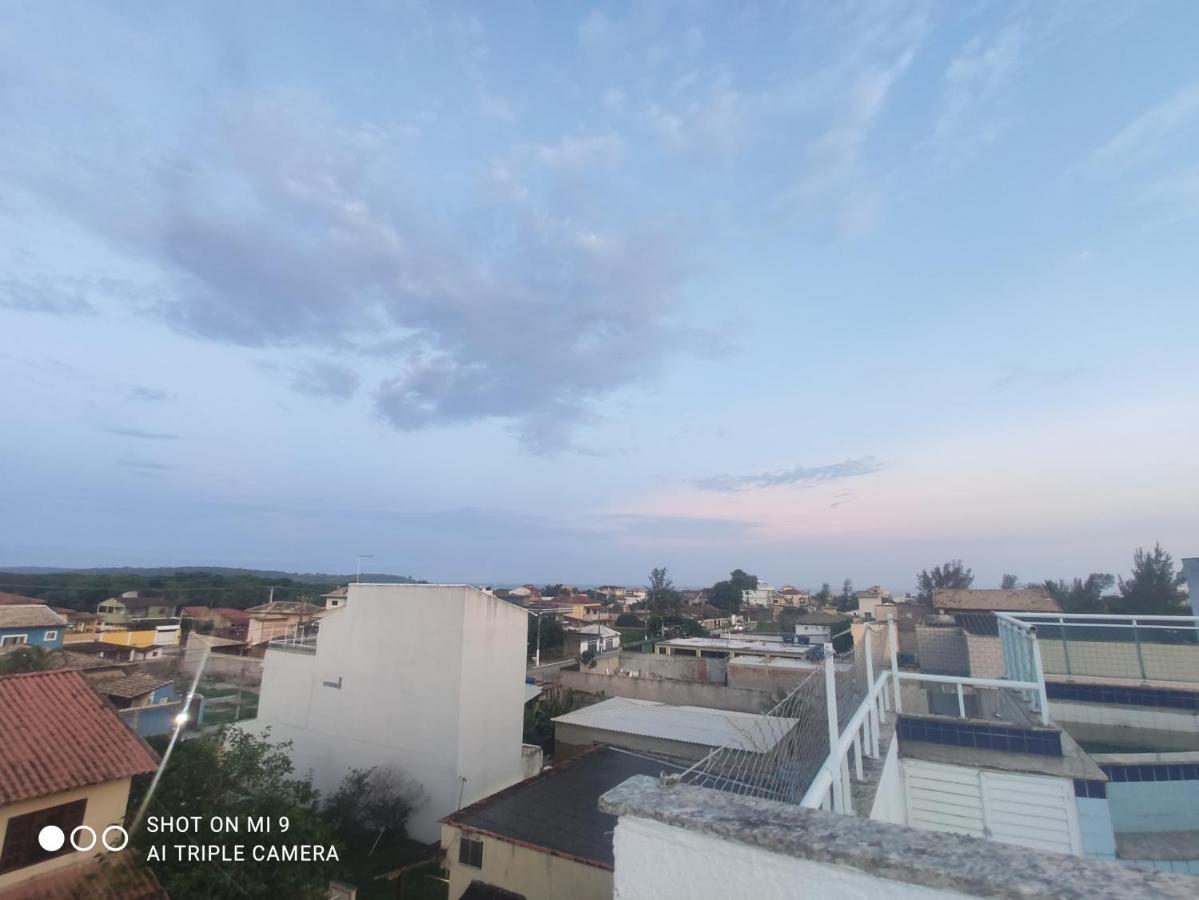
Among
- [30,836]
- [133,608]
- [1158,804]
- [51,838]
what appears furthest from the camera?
[133,608]

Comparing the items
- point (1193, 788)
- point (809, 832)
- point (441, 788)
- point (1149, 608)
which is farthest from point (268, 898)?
point (1149, 608)

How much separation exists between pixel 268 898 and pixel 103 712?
329 centimetres

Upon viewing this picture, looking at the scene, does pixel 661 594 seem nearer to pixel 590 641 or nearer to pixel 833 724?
pixel 590 641

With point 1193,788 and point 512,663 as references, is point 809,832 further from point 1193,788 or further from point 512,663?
point 512,663

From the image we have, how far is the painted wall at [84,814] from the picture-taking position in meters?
5.83

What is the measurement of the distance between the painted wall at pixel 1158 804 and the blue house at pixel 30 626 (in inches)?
1429

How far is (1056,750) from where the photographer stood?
15.0ft

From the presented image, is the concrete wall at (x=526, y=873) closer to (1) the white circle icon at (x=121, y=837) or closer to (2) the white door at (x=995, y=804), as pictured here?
(1) the white circle icon at (x=121, y=837)

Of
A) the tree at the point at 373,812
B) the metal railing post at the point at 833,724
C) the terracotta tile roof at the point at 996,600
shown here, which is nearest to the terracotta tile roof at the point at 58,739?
the tree at the point at 373,812

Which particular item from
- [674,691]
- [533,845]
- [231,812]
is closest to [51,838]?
[231,812]

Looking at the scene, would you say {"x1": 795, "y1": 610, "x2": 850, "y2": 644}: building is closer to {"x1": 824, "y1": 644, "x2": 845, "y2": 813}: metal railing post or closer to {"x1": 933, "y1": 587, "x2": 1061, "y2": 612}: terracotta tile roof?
{"x1": 933, "y1": 587, "x2": 1061, "y2": 612}: terracotta tile roof

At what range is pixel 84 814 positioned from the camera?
255 inches

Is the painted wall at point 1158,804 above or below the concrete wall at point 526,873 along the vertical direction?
above

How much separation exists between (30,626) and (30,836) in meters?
30.1
